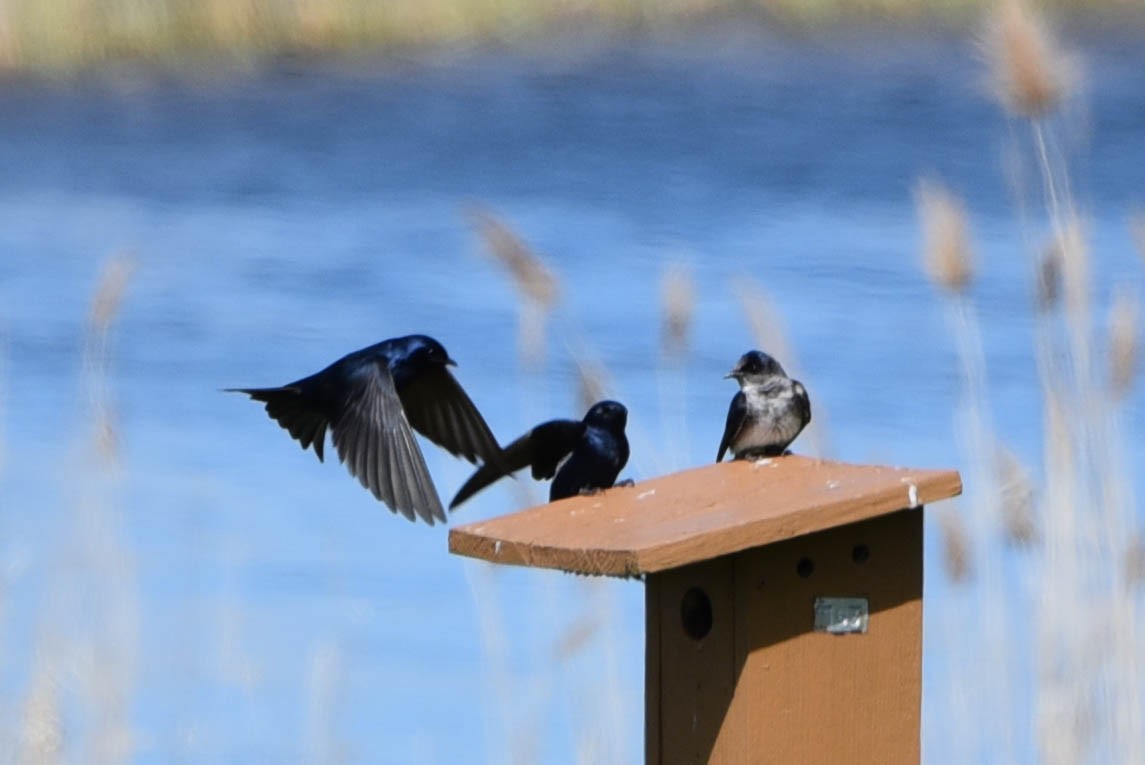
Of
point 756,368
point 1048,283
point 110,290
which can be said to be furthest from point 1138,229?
point 110,290

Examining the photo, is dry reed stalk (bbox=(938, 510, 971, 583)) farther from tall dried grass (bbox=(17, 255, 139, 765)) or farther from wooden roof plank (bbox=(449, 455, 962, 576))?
tall dried grass (bbox=(17, 255, 139, 765))

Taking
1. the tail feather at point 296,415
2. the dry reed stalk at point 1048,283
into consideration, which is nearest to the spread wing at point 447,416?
the tail feather at point 296,415

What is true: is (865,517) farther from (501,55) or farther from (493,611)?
(501,55)

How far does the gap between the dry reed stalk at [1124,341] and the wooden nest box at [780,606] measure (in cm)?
78

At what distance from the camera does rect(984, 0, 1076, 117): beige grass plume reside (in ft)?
10.5

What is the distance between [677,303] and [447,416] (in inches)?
22.5

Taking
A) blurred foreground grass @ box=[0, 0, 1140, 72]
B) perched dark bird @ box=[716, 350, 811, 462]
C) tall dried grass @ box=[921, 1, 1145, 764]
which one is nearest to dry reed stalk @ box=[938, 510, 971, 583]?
tall dried grass @ box=[921, 1, 1145, 764]

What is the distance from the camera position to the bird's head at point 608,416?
2742 mm

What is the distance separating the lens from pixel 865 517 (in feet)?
7.53

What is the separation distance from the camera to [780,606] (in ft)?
7.73

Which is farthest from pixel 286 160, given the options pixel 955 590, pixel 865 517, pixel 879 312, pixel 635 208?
pixel 865 517

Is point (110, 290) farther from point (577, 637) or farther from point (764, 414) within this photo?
point (764, 414)

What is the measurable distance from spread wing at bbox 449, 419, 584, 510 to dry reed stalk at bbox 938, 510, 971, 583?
64cm

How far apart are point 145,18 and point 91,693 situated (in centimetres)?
448
